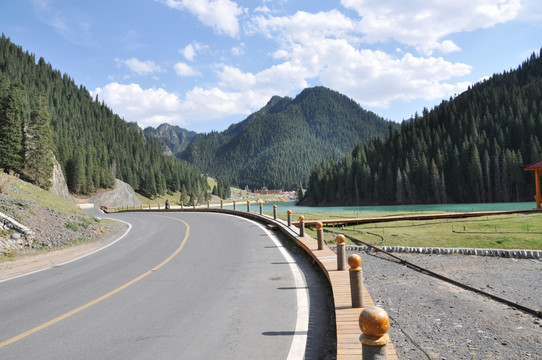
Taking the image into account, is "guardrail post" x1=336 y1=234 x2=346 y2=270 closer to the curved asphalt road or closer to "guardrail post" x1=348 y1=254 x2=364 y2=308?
the curved asphalt road

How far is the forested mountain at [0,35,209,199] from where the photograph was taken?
339 feet

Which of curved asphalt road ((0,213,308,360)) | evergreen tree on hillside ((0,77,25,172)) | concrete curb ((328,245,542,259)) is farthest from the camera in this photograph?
evergreen tree on hillside ((0,77,25,172))

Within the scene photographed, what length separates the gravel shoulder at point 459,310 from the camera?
17.0ft

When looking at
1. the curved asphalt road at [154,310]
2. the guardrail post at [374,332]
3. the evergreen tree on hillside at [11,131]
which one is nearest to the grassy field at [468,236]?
the curved asphalt road at [154,310]

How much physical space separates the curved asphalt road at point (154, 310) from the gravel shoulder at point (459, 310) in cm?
206

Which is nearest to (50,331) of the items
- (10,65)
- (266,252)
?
(266,252)

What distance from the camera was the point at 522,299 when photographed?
28.3 feet

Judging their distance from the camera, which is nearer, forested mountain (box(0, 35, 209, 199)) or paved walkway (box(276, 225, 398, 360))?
paved walkway (box(276, 225, 398, 360))

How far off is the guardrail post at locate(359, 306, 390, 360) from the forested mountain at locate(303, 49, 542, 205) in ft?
386

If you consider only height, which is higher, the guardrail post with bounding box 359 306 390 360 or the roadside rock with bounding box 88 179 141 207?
the roadside rock with bounding box 88 179 141 207

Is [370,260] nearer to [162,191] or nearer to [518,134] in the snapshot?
[518,134]

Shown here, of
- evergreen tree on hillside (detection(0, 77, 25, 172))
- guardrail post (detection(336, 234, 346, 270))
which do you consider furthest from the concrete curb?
evergreen tree on hillside (detection(0, 77, 25, 172))

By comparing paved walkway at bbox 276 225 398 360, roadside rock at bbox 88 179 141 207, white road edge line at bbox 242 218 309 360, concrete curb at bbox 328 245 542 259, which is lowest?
concrete curb at bbox 328 245 542 259

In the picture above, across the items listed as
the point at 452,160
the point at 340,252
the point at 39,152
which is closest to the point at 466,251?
the point at 340,252
